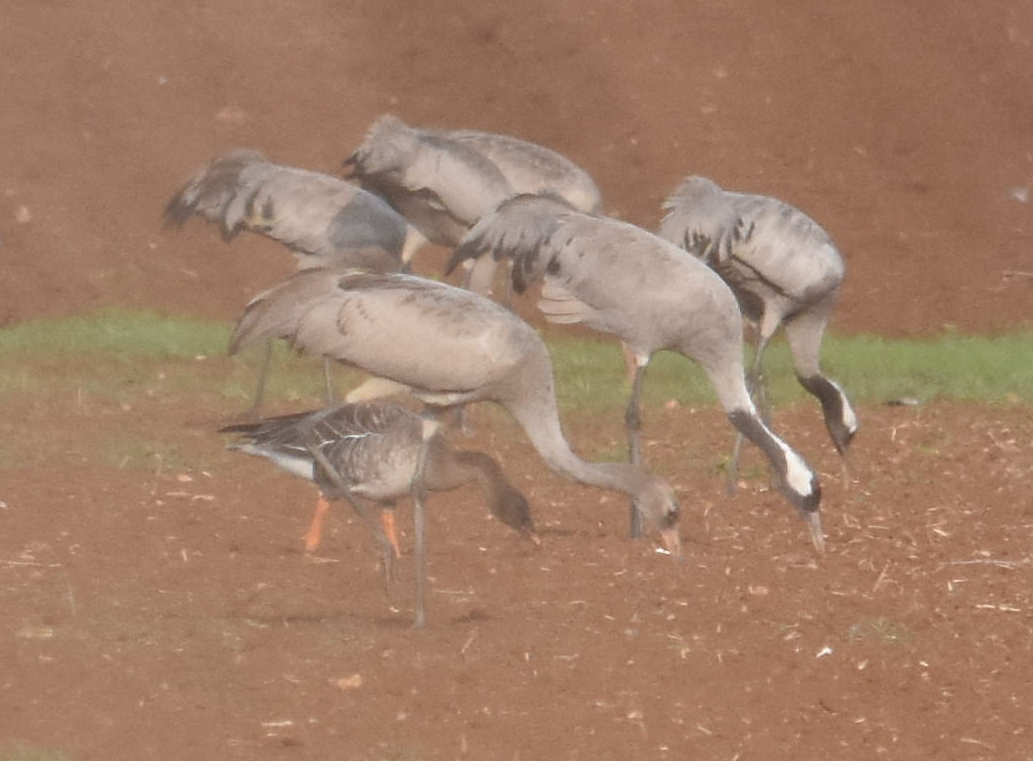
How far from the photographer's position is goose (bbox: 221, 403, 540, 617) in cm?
731

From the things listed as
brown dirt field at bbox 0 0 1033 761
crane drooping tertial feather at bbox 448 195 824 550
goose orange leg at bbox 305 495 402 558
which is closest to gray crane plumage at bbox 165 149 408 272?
brown dirt field at bbox 0 0 1033 761

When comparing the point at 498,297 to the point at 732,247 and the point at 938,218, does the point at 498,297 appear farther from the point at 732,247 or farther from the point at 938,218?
the point at 732,247

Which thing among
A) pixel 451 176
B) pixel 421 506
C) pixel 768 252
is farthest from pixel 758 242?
pixel 421 506

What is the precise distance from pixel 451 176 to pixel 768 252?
1.66 metres

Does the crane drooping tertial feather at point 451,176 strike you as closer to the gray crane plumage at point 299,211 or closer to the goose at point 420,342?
the gray crane plumage at point 299,211

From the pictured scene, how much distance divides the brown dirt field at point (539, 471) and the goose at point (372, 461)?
275 mm

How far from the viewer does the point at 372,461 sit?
24.4 feet

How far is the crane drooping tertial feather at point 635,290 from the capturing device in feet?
26.3

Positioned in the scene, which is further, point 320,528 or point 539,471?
point 539,471

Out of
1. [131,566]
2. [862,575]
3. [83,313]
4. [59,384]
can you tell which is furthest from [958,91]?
[131,566]

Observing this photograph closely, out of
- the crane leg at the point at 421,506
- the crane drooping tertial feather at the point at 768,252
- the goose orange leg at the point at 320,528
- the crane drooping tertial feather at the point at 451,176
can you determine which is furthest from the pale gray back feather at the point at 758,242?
the crane leg at the point at 421,506

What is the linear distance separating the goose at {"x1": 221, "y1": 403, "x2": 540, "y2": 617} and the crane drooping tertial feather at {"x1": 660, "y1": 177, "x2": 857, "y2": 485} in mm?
1941

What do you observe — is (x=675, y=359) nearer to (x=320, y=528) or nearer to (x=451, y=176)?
(x=451, y=176)

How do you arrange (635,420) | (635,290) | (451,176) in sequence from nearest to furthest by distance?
(635,290) < (635,420) < (451,176)
